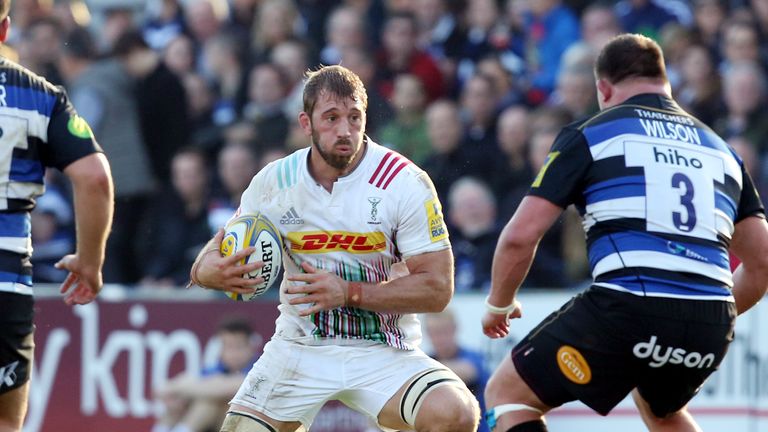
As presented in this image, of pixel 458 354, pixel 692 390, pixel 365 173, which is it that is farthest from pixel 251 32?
pixel 692 390

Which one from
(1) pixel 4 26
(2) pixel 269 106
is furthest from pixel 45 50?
(1) pixel 4 26

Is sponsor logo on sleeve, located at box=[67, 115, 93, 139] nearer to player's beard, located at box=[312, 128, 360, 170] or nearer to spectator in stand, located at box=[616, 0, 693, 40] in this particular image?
player's beard, located at box=[312, 128, 360, 170]

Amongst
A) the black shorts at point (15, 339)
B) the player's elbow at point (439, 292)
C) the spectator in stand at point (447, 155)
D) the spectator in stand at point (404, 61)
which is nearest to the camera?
the black shorts at point (15, 339)

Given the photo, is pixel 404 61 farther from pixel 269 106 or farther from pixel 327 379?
pixel 327 379

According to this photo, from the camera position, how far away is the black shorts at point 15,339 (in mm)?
5941

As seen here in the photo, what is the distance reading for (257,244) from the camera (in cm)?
629

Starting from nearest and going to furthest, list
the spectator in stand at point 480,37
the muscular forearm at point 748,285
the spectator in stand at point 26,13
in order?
the muscular forearm at point 748,285
the spectator in stand at point 480,37
the spectator in stand at point 26,13

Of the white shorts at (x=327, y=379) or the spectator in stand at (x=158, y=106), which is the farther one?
the spectator in stand at (x=158, y=106)

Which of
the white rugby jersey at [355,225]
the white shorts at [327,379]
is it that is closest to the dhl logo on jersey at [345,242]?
the white rugby jersey at [355,225]

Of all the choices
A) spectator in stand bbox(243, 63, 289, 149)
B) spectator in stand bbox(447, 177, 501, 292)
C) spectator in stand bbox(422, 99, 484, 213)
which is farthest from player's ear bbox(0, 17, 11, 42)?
spectator in stand bbox(243, 63, 289, 149)

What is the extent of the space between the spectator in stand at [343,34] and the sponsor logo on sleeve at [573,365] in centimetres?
681

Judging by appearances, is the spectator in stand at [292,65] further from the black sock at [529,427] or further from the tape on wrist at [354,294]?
the black sock at [529,427]

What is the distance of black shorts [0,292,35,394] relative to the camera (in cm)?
594

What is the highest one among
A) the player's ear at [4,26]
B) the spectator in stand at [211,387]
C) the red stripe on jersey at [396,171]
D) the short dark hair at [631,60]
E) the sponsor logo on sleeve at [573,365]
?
the player's ear at [4,26]
